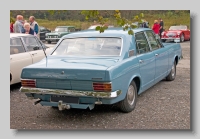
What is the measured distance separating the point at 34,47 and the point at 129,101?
347 centimetres

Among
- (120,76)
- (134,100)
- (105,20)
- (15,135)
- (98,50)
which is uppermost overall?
(105,20)

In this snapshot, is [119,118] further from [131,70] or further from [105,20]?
[105,20]

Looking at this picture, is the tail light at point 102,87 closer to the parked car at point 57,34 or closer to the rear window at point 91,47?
the rear window at point 91,47

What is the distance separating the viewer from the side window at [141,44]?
5684 millimetres

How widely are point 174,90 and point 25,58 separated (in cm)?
349

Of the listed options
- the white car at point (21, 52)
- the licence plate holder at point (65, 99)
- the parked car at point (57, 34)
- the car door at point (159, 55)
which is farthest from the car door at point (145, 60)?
the parked car at point (57, 34)

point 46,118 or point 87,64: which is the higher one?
point 87,64

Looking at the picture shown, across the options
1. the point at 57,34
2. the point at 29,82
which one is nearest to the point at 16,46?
the point at 29,82

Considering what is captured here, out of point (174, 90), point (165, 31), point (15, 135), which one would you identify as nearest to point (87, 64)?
point (15, 135)

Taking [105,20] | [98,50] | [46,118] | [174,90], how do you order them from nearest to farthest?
1. [105,20]
2. [46,118]
3. [98,50]
4. [174,90]

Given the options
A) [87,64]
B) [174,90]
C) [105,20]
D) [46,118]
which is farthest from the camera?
[174,90]

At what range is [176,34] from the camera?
19.6 meters

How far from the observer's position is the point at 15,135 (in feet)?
14.4

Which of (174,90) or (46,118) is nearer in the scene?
(46,118)
